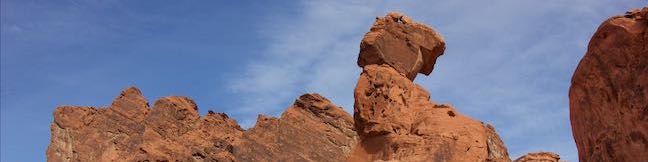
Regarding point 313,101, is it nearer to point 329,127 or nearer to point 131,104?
point 329,127

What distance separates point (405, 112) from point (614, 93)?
1325 centimetres

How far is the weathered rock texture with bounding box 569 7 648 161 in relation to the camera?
9.09 m

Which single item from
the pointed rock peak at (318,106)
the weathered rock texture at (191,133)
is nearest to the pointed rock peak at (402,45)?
the weathered rock texture at (191,133)

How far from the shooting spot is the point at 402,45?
25.1 meters

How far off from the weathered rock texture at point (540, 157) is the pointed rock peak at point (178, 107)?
6530 centimetres

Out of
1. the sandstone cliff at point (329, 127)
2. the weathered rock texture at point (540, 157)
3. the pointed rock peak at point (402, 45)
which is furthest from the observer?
the pointed rock peak at point (402, 45)

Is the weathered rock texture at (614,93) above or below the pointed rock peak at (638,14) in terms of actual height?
below

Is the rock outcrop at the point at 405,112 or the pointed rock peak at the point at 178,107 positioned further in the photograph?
the pointed rock peak at the point at 178,107

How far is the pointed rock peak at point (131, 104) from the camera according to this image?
281 feet

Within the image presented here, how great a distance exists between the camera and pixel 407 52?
25.1m

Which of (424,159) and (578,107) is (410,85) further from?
(578,107)

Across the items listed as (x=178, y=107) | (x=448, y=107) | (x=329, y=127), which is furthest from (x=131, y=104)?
(x=448, y=107)

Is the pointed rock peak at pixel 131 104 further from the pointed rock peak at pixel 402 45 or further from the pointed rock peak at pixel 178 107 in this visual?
the pointed rock peak at pixel 402 45

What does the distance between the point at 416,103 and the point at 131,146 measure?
6122 centimetres
